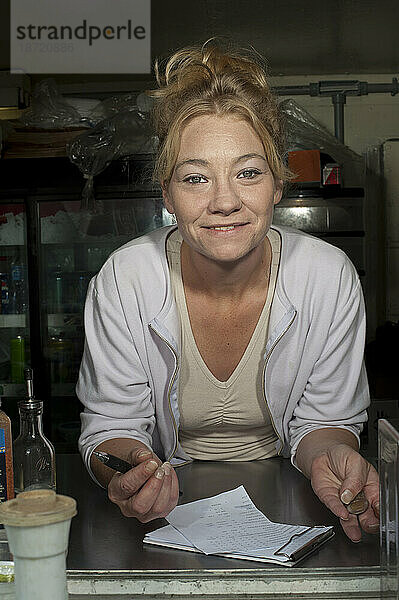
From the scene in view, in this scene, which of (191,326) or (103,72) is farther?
(103,72)

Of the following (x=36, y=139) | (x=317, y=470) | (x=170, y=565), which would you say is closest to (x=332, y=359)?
(x=317, y=470)

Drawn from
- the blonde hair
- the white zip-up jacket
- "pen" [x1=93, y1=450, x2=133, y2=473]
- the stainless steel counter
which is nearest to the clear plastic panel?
the stainless steel counter

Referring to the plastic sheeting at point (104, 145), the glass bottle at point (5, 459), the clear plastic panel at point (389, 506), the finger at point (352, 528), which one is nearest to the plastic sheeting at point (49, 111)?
the plastic sheeting at point (104, 145)

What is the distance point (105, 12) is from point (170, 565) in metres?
2.52

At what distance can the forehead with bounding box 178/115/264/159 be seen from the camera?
4.44ft

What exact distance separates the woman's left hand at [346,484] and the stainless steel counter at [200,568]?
0.08 ft

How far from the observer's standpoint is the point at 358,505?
112cm

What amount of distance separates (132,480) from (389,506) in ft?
1.39

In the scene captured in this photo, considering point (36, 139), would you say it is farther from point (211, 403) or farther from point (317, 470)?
point (317, 470)

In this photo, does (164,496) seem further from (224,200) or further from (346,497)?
(224,200)

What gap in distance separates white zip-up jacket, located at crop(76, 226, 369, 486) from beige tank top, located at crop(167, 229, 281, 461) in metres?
0.03

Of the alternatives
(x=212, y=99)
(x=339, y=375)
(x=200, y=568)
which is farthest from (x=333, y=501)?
(x=212, y=99)

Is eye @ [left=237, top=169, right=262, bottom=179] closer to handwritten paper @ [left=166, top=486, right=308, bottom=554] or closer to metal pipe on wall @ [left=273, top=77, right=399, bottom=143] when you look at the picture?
handwritten paper @ [left=166, top=486, right=308, bottom=554]

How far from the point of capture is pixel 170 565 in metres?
1.03
